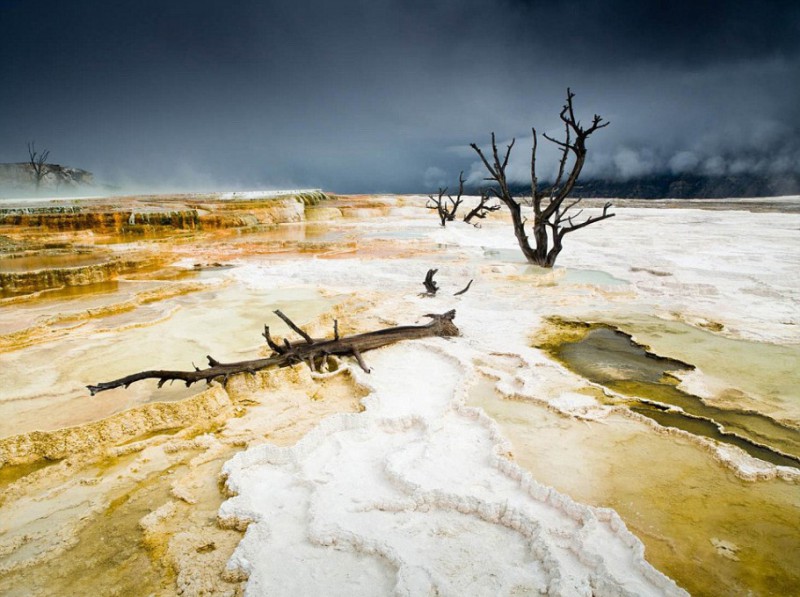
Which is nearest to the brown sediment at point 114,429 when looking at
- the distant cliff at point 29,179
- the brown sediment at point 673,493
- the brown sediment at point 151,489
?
the brown sediment at point 151,489

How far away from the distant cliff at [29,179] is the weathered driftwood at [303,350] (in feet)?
190

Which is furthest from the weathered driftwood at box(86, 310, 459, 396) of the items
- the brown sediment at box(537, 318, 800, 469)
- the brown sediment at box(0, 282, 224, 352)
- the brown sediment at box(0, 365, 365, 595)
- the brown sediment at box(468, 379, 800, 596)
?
the brown sediment at box(0, 282, 224, 352)

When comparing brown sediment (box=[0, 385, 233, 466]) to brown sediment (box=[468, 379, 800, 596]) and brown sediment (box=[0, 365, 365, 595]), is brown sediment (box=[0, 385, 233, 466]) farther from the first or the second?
brown sediment (box=[468, 379, 800, 596])

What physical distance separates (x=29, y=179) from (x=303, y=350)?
62645 mm

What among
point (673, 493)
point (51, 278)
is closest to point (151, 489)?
point (673, 493)

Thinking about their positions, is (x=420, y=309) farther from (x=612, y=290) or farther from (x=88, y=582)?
(x=88, y=582)

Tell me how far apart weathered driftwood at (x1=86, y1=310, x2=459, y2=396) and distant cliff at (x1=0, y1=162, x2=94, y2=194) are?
5784 cm

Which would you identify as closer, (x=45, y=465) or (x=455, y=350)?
(x=45, y=465)

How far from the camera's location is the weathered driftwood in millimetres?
3842

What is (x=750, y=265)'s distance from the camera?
1025 cm

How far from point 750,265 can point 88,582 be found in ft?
41.2

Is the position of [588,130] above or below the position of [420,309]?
above

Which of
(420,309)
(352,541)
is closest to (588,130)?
(420,309)

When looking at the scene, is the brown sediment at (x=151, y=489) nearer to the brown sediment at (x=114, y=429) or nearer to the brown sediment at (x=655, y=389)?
the brown sediment at (x=114, y=429)
